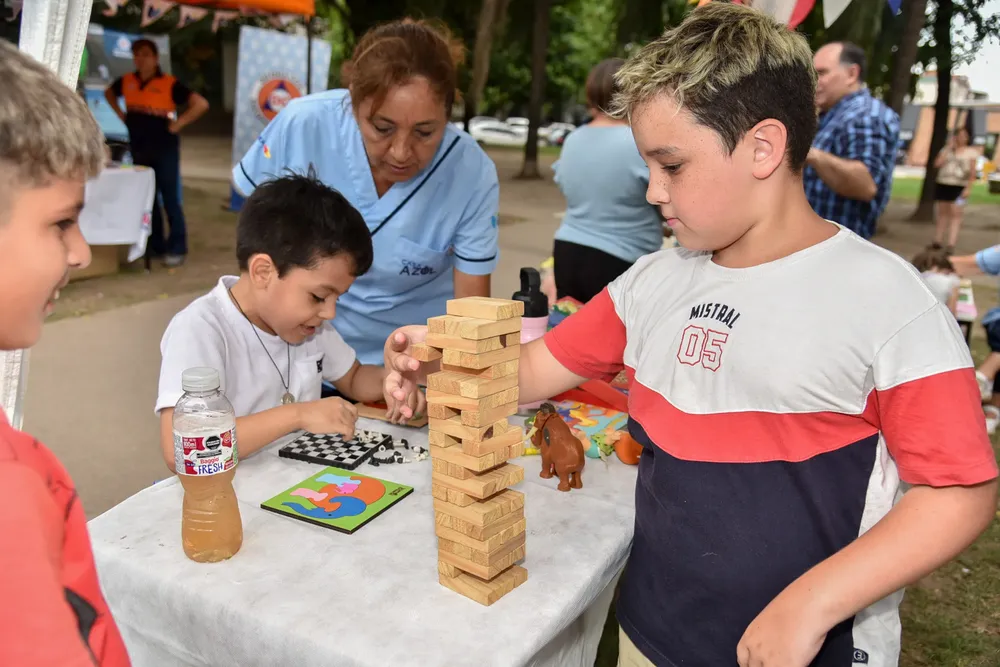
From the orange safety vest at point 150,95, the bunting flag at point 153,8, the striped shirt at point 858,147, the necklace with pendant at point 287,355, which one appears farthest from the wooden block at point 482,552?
the bunting flag at point 153,8

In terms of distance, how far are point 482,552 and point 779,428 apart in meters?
0.50

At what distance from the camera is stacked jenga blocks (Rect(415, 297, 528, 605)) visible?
1.16 metres

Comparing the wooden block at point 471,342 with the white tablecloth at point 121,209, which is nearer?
the wooden block at point 471,342

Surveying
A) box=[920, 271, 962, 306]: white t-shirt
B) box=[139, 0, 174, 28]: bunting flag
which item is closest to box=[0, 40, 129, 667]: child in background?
box=[920, 271, 962, 306]: white t-shirt

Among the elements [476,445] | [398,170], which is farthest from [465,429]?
[398,170]

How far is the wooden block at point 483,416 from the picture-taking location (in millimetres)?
1155

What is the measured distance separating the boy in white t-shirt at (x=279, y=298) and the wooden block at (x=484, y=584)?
69 centimetres

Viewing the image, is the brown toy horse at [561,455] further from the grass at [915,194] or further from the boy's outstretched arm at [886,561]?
the grass at [915,194]

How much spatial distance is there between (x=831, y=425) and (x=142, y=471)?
3.43m

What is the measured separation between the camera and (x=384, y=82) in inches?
79.7

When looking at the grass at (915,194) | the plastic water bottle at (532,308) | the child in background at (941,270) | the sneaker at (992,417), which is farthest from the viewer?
the grass at (915,194)

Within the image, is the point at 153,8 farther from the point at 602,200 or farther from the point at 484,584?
the point at 484,584

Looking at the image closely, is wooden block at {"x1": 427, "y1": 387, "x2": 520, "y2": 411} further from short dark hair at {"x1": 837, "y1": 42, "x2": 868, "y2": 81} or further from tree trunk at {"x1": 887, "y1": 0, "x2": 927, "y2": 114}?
tree trunk at {"x1": 887, "y1": 0, "x2": 927, "y2": 114}

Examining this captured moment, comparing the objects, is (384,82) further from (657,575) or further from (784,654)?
(784,654)
